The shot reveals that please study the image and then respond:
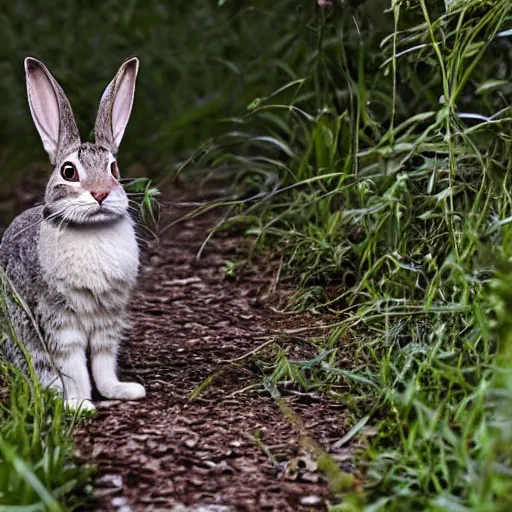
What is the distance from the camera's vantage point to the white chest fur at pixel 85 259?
312 centimetres

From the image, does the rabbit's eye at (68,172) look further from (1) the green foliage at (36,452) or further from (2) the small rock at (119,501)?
(2) the small rock at (119,501)

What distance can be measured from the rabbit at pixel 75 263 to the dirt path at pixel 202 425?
0.17m

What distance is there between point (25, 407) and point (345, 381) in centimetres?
100

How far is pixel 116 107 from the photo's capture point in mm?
3332

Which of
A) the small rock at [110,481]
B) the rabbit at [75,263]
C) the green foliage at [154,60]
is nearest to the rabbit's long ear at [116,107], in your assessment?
the rabbit at [75,263]

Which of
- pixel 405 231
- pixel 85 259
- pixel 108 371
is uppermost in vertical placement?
pixel 85 259

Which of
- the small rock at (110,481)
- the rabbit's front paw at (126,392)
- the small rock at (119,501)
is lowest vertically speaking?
the small rock at (119,501)

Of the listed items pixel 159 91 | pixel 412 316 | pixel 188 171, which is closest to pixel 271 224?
pixel 188 171

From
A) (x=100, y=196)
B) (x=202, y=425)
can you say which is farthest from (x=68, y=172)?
(x=202, y=425)

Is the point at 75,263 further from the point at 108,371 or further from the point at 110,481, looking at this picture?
the point at 110,481

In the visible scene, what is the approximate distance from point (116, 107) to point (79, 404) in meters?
0.95

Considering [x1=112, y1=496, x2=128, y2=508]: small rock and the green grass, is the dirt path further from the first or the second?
the green grass

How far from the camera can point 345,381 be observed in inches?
128

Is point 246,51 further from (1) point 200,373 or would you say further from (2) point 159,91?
(1) point 200,373
